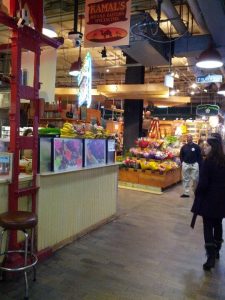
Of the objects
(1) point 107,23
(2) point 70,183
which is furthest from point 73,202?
(1) point 107,23

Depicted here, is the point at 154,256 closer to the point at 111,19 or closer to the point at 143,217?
the point at 143,217

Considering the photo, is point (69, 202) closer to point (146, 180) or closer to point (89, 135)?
point (89, 135)

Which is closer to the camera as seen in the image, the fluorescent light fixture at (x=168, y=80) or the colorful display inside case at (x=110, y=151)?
the colorful display inside case at (x=110, y=151)

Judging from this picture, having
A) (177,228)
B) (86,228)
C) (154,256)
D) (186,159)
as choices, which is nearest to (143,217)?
(177,228)

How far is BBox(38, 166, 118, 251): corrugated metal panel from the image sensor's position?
3957 millimetres

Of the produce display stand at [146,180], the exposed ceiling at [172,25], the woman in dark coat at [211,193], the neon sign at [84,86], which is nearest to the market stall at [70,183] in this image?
the neon sign at [84,86]

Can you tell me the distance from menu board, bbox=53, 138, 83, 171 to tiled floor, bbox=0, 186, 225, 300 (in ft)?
3.64

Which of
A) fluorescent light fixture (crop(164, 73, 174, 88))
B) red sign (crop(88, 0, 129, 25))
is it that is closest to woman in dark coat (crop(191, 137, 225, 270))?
red sign (crop(88, 0, 129, 25))

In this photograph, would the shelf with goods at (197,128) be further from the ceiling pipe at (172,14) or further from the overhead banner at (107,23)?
the overhead banner at (107,23)

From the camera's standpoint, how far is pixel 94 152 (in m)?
5.17

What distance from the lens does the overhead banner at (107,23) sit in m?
4.83

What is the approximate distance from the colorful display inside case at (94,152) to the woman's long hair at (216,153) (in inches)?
75.0

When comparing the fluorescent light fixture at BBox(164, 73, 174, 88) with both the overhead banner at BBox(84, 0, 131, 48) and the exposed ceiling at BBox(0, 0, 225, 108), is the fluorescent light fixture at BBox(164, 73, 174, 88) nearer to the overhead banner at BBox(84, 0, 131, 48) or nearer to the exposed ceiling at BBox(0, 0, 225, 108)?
the exposed ceiling at BBox(0, 0, 225, 108)

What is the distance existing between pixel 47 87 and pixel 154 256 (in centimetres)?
258
